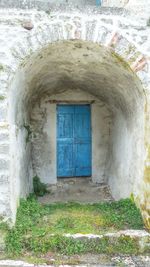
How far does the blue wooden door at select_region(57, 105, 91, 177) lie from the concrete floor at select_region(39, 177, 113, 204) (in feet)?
0.65

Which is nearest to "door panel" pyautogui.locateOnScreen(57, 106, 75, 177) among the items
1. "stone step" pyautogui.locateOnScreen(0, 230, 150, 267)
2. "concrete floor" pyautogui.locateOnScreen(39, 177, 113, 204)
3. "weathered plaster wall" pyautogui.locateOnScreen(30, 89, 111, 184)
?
"weathered plaster wall" pyautogui.locateOnScreen(30, 89, 111, 184)

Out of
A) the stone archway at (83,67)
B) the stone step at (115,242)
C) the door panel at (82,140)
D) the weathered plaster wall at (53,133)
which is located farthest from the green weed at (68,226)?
the door panel at (82,140)

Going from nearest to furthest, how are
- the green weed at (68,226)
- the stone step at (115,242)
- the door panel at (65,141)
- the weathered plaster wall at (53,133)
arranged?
the stone step at (115,242) → the green weed at (68,226) → the weathered plaster wall at (53,133) → the door panel at (65,141)

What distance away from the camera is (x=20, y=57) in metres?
4.71

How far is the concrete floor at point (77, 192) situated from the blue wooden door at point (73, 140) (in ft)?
0.65

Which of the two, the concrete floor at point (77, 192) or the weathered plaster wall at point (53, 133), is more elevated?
the weathered plaster wall at point (53, 133)

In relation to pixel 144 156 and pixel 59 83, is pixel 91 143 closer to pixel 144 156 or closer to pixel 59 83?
pixel 59 83

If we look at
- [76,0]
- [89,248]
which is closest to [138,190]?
[89,248]

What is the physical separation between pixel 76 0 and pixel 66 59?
2763 millimetres

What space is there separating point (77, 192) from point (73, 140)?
128 cm

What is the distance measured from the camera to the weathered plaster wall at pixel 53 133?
323 inches

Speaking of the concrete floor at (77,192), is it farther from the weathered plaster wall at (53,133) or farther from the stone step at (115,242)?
the stone step at (115,242)

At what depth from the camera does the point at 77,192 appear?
25.9 ft

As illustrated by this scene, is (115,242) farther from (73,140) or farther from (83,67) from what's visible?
(73,140)
